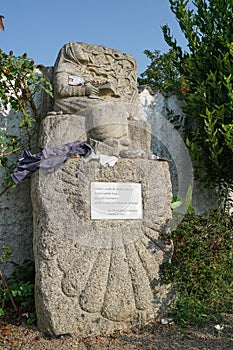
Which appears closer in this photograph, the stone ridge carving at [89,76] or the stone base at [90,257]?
the stone base at [90,257]

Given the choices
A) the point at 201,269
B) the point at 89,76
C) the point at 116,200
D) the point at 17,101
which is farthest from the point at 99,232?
the point at 89,76

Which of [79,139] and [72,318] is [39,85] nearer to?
[79,139]

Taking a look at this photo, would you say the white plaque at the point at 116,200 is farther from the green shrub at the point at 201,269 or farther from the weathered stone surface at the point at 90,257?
the green shrub at the point at 201,269

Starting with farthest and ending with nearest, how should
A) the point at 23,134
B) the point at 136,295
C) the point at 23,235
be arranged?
the point at 23,134 → the point at 23,235 → the point at 136,295

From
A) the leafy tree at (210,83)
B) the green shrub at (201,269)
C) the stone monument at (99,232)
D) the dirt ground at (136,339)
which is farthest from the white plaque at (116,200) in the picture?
the leafy tree at (210,83)

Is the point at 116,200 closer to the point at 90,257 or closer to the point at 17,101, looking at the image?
the point at 90,257

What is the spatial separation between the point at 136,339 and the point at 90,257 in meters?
0.68

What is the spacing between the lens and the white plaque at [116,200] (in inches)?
119

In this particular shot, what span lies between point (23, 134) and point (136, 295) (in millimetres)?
2050

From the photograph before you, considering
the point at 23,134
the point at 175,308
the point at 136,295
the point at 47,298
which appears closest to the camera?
the point at 47,298

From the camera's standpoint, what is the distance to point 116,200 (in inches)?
121

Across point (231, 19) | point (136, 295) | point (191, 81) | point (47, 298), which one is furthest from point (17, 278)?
point (231, 19)

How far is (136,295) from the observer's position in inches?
118

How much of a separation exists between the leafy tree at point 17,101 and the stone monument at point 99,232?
14.8 inches
